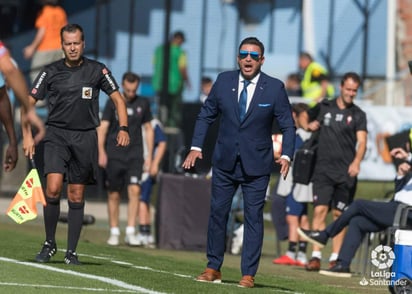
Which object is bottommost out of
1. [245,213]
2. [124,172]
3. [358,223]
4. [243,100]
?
[358,223]

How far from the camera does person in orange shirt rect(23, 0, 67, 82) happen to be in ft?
85.9

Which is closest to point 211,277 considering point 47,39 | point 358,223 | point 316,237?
point 358,223

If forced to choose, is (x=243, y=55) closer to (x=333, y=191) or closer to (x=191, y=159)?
(x=191, y=159)

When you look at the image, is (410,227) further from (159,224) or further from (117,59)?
(117,59)

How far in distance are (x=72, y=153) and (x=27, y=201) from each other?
2.85 ft

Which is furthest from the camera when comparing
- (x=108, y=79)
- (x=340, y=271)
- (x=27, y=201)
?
(x=340, y=271)

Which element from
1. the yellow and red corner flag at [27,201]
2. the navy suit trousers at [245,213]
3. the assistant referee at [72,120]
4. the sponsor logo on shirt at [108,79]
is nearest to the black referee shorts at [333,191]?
the assistant referee at [72,120]

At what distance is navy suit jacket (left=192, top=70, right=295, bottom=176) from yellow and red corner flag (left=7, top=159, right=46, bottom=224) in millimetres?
1363

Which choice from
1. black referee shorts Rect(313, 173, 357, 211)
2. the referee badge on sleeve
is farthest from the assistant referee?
black referee shorts Rect(313, 173, 357, 211)

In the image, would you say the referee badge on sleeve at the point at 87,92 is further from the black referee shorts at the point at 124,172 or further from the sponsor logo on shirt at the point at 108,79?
the black referee shorts at the point at 124,172

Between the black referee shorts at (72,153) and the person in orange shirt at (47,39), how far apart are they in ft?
40.2

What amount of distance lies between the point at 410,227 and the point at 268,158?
1.74 metres

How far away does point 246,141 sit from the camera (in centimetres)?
1292

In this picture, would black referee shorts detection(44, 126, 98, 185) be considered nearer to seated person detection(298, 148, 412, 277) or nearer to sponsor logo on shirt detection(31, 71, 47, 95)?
sponsor logo on shirt detection(31, 71, 47, 95)
